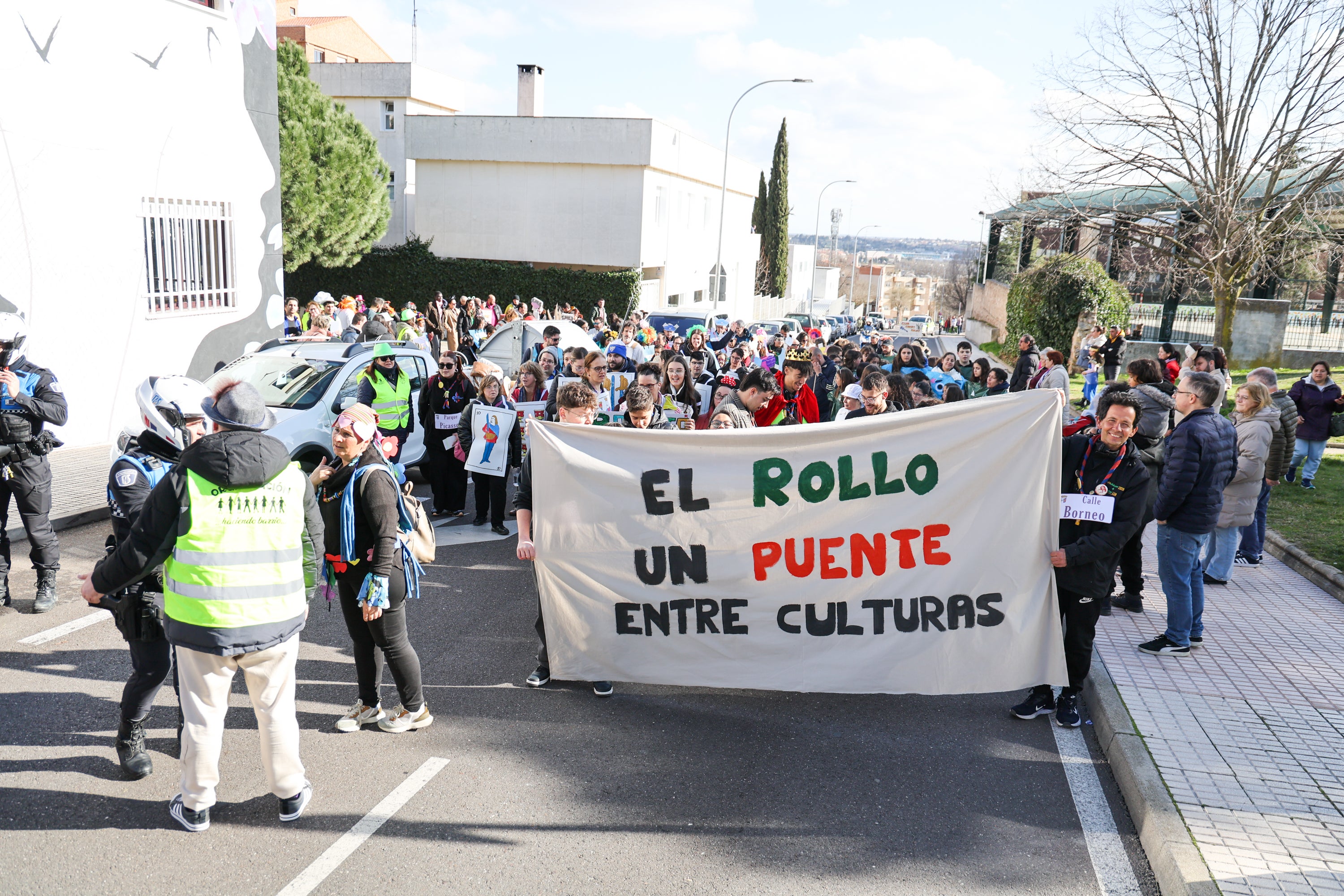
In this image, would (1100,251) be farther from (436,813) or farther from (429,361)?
(436,813)

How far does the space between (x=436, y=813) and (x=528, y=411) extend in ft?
16.9

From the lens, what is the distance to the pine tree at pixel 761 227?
61.5 m

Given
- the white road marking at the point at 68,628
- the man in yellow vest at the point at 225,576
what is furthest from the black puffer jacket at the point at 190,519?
the white road marking at the point at 68,628

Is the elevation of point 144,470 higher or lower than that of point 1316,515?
higher

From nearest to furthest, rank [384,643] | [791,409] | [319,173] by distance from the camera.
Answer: [384,643] → [791,409] → [319,173]

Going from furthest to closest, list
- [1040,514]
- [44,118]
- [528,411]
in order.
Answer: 1. [44,118]
2. [528,411]
3. [1040,514]

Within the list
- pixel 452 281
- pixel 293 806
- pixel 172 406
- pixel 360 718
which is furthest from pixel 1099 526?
pixel 452 281

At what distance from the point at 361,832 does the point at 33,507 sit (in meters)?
4.04

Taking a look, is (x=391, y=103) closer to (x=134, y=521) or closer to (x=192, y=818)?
(x=134, y=521)

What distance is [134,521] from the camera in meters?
4.29

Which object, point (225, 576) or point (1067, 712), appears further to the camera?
point (1067, 712)

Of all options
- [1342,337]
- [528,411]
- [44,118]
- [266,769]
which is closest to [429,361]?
[528,411]

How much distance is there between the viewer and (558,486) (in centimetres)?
531

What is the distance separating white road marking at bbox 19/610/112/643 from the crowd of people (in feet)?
5.51
